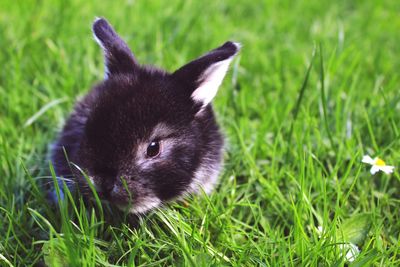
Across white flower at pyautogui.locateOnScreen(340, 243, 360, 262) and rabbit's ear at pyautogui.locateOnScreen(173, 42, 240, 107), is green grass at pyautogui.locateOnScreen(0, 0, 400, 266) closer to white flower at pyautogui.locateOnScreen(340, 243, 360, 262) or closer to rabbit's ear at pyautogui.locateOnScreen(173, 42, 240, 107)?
Answer: white flower at pyautogui.locateOnScreen(340, 243, 360, 262)

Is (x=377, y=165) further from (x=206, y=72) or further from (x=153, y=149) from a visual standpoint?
(x=153, y=149)

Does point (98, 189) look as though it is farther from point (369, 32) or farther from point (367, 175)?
point (369, 32)

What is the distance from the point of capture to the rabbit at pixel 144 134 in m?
3.42

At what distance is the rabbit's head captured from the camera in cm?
342

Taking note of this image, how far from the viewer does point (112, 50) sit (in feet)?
12.8

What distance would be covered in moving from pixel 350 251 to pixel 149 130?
152 centimetres

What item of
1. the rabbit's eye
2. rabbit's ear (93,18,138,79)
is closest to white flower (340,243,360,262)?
the rabbit's eye

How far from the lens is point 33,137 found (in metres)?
4.79

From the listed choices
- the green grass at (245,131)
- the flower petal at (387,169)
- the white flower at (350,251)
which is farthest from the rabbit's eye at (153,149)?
the flower petal at (387,169)

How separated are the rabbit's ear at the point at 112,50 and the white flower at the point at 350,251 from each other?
1.90m

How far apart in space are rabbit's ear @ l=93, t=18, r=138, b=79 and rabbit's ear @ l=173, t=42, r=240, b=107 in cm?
38

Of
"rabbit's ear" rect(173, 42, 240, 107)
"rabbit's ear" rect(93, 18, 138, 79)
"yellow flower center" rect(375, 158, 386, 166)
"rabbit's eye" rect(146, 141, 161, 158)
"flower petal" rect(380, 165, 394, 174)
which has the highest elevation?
"rabbit's ear" rect(93, 18, 138, 79)

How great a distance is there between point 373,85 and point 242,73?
139cm

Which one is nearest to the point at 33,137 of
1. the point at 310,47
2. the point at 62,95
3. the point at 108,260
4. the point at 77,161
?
the point at 62,95
